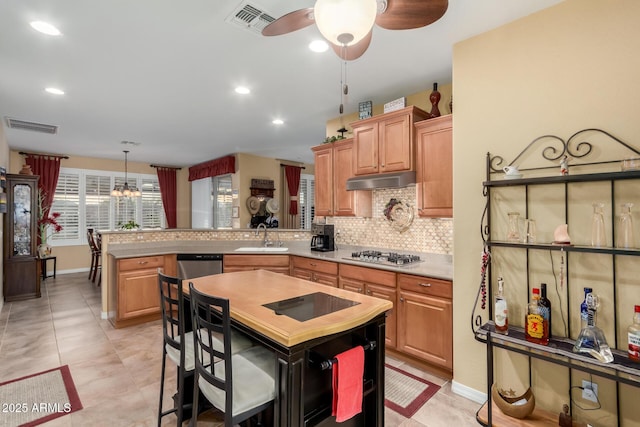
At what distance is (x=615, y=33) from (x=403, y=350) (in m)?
2.66

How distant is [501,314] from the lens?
1.95m

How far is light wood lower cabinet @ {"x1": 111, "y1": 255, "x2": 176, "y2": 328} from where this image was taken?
3639mm

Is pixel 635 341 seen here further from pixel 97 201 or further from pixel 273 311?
pixel 97 201

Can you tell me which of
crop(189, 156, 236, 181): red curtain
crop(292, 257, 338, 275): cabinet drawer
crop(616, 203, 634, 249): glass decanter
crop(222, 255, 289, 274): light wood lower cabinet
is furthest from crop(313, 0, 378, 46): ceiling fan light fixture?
crop(189, 156, 236, 181): red curtain

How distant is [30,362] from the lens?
2.83m

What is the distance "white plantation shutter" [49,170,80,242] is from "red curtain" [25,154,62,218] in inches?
6.9

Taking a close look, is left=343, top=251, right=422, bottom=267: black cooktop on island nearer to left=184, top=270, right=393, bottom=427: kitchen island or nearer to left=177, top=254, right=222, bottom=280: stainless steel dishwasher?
left=184, top=270, right=393, bottom=427: kitchen island

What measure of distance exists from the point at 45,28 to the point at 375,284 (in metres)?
3.28

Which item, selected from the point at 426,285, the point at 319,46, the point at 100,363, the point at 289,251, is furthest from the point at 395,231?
the point at 100,363

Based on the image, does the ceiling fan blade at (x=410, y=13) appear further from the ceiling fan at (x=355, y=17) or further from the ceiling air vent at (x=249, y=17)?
the ceiling air vent at (x=249, y=17)

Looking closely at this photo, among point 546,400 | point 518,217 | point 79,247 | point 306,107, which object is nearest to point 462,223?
point 518,217

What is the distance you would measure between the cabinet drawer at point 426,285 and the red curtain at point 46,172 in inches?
291

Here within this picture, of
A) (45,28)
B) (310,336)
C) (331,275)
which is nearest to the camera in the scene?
(310,336)

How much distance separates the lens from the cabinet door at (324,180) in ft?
13.1
